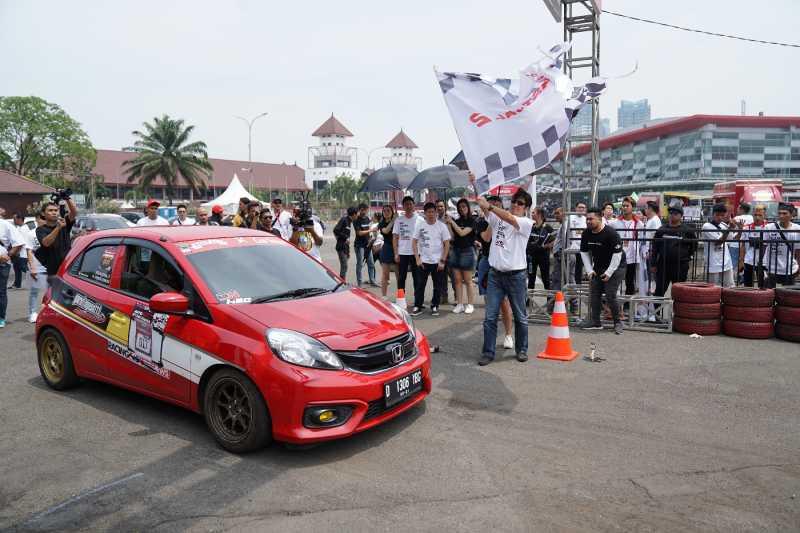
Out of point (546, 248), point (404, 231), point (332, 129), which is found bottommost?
point (546, 248)

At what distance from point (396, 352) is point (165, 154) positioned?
6692 cm

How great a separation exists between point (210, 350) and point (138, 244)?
151 cm

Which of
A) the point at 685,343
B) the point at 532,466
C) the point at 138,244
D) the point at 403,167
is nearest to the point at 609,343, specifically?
the point at 685,343

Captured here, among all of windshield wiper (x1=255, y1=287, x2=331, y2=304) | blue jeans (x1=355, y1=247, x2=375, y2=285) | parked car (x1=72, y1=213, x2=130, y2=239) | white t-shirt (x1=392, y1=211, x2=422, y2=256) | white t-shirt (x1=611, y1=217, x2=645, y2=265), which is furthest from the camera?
parked car (x1=72, y1=213, x2=130, y2=239)

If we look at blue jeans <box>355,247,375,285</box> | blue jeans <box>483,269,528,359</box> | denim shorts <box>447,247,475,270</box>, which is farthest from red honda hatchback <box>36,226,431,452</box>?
blue jeans <box>355,247,375,285</box>

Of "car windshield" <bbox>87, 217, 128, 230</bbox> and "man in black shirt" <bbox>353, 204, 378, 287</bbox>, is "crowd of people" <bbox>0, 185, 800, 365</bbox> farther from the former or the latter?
"car windshield" <bbox>87, 217, 128, 230</bbox>

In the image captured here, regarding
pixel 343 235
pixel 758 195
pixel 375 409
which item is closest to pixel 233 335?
pixel 375 409

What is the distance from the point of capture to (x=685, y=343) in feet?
25.1

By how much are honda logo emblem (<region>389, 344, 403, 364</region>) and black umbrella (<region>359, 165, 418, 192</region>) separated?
41.3ft

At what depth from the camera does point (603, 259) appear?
320 inches

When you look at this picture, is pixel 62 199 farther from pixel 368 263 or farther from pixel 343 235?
pixel 368 263

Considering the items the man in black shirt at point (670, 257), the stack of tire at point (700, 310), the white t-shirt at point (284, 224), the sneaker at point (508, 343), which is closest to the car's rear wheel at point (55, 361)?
the sneaker at point (508, 343)

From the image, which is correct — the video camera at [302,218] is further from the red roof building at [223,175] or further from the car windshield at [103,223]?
the red roof building at [223,175]

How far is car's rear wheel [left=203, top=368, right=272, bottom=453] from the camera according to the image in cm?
418
